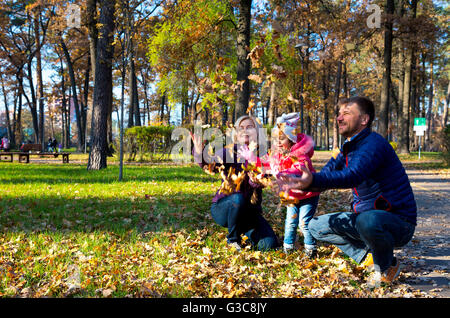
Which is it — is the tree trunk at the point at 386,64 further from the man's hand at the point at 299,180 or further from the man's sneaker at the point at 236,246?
the man's hand at the point at 299,180

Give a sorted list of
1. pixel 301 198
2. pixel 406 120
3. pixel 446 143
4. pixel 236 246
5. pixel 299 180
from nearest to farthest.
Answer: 1. pixel 299 180
2. pixel 301 198
3. pixel 236 246
4. pixel 446 143
5. pixel 406 120

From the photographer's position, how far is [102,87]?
11.4 meters

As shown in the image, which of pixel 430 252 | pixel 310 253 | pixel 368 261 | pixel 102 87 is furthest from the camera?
pixel 102 87

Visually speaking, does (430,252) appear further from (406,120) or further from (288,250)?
(406,120)

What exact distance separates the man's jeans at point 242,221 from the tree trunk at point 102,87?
840cm

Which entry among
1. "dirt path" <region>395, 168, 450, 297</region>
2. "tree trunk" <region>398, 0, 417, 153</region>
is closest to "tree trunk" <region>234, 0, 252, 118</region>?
"dirt path" <region>395, 168, 450, 297</region>

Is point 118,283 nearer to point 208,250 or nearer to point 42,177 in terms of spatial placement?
point 208,250

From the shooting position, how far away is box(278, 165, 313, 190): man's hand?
2533mm

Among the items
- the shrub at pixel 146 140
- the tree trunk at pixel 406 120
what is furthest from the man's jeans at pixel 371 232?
the tree trunk at pixel 406 120

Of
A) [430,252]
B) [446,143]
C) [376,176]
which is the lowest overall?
[430,252]

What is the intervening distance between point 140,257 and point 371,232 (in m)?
2.44

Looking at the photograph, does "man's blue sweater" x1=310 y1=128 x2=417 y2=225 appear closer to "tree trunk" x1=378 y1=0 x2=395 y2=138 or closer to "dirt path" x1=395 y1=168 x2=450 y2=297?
"dirt path" x1=395 y1=168 x2=450 y2=297

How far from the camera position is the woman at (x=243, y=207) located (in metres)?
4.03

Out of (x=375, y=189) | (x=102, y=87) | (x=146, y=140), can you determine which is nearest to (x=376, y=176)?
(x=375, y=189)
